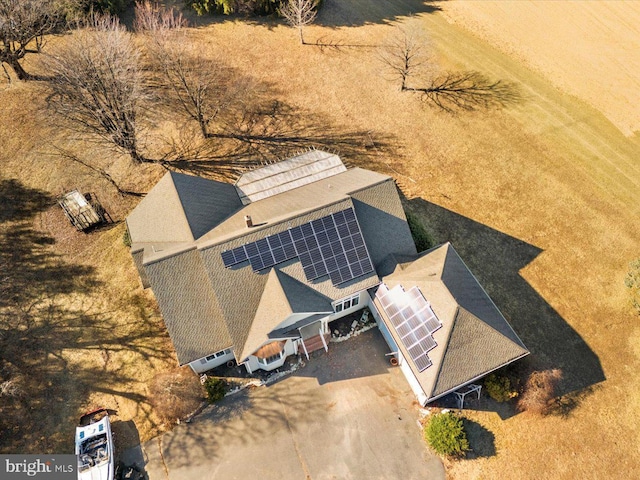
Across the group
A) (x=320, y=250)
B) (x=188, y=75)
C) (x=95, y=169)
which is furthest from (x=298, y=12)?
(x=320, y=250)

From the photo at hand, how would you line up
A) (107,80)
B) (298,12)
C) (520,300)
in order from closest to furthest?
(520,300) → (107,80) → (298,12)

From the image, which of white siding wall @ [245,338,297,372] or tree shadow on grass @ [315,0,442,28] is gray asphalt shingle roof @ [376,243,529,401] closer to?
white siding wall @ [245,338,297,372]

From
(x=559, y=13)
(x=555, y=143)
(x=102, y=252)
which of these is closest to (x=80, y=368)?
(x=102, y=252)

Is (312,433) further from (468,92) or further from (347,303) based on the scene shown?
(468,92)

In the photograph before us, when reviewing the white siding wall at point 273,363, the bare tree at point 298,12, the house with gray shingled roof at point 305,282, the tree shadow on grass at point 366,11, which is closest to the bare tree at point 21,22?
the bare tree at point 298,12

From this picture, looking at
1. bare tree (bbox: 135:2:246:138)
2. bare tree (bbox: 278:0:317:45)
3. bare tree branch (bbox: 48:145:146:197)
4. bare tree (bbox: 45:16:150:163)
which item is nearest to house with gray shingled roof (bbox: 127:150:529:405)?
bare tree branch (bbox: 48:145:146:197)

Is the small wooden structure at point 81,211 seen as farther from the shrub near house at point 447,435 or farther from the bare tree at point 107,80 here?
the shrub near house at point 447,435

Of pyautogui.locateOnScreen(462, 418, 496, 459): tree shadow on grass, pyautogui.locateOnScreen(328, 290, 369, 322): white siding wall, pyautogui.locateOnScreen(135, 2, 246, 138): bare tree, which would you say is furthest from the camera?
pyautogui.locateOnScreen(135, 2, 246, 138): bare tree
